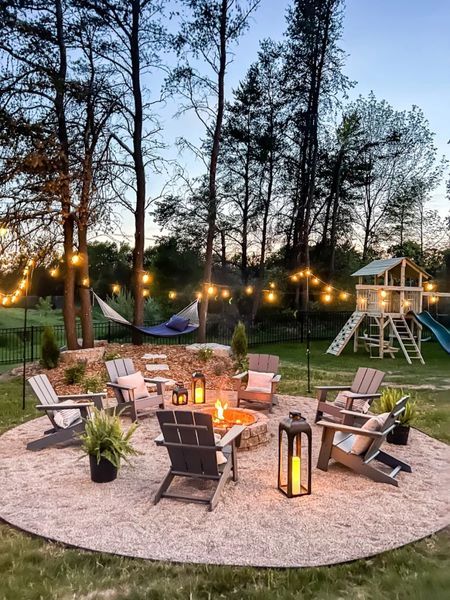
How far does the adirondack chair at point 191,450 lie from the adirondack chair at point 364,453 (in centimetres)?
109

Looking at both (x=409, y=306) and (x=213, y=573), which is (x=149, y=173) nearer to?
(x=409, y=306)

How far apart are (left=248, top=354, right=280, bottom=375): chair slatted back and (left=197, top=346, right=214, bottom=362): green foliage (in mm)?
2374

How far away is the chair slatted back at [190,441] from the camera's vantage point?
12.3 ft

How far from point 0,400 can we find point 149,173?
662 cm

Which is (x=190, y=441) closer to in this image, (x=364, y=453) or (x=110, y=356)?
(x=364, y=453)

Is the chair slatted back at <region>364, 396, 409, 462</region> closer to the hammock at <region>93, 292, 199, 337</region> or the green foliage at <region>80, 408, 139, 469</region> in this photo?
the green foliage at <region>80, 408, 139, 469</region>

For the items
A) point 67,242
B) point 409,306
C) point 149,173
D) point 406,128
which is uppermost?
point 406,128

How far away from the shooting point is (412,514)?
3.60 metres

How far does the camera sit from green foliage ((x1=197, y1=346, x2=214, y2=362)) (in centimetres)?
970

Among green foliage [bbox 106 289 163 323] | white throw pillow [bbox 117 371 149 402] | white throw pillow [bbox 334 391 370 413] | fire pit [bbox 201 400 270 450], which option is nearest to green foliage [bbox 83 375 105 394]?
white throw pillow [bbox 117 371 149 402]

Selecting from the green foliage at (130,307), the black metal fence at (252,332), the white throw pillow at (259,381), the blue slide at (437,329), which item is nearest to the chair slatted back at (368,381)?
the white throw pillow at (259,381)

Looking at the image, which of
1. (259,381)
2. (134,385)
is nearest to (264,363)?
(259,381)

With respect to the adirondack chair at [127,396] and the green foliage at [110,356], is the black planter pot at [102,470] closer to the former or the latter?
the adirondack chair at [127,396]

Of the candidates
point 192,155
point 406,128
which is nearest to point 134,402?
point 192,155
